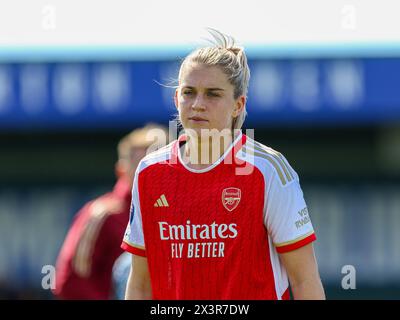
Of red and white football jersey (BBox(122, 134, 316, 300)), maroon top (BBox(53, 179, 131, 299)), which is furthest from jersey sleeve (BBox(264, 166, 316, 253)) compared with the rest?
maroon top (BBox(53, 179, 131, 299))

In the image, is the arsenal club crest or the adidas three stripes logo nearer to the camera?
the arsenal club crest

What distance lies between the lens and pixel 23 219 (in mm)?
12539

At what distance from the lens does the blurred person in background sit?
727 cm

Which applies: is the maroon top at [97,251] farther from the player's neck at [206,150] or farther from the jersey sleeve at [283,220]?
the jersey sleeve at [283,220]

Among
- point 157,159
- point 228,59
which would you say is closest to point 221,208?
point 157,159

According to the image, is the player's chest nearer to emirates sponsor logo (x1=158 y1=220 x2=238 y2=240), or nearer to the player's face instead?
emirates sponsor logo (x1=158 y1=220 x2=238 y2=240)

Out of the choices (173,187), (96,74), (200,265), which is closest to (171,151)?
(173,187)

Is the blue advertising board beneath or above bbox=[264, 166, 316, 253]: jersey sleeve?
beneath

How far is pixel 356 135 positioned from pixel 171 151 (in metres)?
8.06

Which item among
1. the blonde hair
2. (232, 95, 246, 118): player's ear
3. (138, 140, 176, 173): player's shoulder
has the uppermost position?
the blonde hair

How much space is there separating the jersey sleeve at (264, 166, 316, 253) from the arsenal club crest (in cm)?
13

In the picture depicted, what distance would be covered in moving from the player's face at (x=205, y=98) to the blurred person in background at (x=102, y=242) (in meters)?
2.52

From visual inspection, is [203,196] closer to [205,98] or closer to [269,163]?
[269,163]

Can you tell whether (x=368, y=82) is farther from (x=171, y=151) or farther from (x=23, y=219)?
(x=171, y=151)
